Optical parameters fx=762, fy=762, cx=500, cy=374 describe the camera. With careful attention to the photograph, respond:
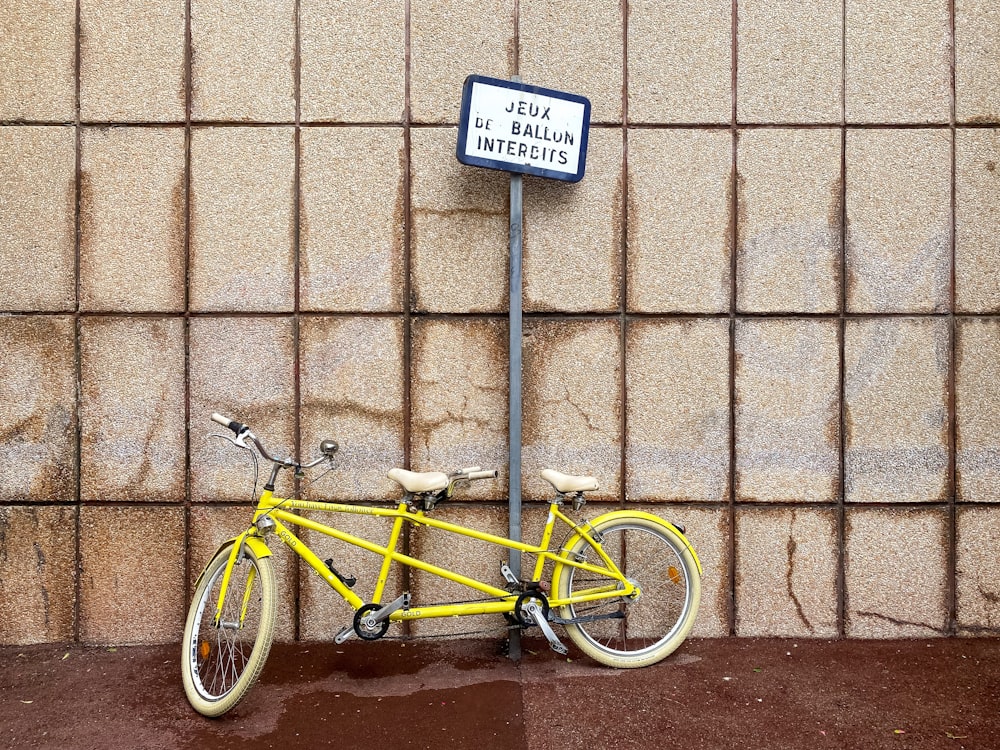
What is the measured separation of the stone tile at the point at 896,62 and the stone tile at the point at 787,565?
2.14 meters

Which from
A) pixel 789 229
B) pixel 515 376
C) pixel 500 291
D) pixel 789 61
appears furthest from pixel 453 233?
pixel 789 61

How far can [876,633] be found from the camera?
4027 millimetres

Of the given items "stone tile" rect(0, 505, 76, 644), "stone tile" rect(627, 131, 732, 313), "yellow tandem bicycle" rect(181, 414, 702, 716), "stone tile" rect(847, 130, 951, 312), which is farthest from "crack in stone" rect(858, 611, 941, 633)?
"stone tile" rect(0, 505, 76, 644)

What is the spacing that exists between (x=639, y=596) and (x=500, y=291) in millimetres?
1744

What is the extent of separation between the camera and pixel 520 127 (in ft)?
12.3

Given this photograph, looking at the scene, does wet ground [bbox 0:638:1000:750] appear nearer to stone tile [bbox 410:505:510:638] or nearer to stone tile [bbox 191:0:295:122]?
stone tile [bbox 410:505:510:638]

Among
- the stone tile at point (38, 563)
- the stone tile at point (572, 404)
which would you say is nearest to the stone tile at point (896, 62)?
the stone tile at point (572, 404)

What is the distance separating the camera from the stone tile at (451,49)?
3.96 meters

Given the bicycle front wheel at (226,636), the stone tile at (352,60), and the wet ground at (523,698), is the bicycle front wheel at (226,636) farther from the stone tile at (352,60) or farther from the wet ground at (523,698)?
the stone tile at (352,60)

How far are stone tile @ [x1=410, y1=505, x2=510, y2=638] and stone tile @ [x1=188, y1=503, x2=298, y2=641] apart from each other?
2.11ft

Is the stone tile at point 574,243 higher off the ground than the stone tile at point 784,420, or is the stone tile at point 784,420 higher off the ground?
the stone tile at point 574,243

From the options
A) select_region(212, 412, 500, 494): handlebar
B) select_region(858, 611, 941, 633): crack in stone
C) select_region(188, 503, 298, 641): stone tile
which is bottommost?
select_region(858, 611, 941, 633): crack in stone

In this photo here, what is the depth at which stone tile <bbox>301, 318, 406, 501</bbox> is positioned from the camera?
13.0 ft

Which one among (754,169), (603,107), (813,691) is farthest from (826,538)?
(603,107)
